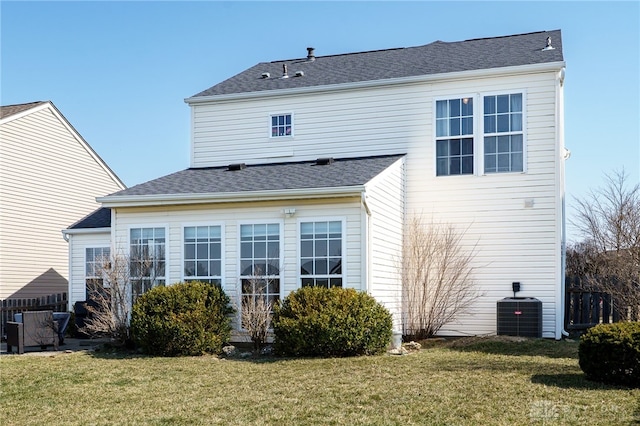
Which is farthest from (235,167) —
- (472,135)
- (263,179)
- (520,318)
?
(520,318)

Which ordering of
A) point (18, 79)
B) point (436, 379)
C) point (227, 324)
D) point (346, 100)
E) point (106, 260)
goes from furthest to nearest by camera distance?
point (18, 79) < point (346, 100) < point (106, 260) < point (227, 324) < point (436, 379)

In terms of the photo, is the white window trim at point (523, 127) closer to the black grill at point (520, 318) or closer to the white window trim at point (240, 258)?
the black grill at point (520, 318)

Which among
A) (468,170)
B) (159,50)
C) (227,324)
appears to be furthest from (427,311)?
(159,50)

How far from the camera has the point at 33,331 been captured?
529 inches

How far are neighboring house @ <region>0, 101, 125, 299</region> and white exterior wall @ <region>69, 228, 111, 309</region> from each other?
3813 mm

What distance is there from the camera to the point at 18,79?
706 inches

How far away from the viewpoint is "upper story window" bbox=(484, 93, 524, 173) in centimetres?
1514

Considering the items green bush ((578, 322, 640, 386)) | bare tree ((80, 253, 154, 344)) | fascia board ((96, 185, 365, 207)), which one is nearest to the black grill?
fascia board ((96, 185, 365, 207))

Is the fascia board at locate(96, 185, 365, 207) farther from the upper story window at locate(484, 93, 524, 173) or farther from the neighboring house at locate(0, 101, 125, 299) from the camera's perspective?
the neighboring house at locate(0, 101, 125, 299)

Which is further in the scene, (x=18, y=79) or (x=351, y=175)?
(x=18, y=79)

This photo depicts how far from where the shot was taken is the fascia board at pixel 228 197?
12905 mm

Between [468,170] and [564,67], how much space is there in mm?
2916

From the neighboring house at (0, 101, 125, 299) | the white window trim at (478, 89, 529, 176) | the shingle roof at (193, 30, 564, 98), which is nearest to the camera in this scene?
the white window trim at (478, 89, 529, 176)

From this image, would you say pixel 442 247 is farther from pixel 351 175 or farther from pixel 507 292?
pixel 351 175
